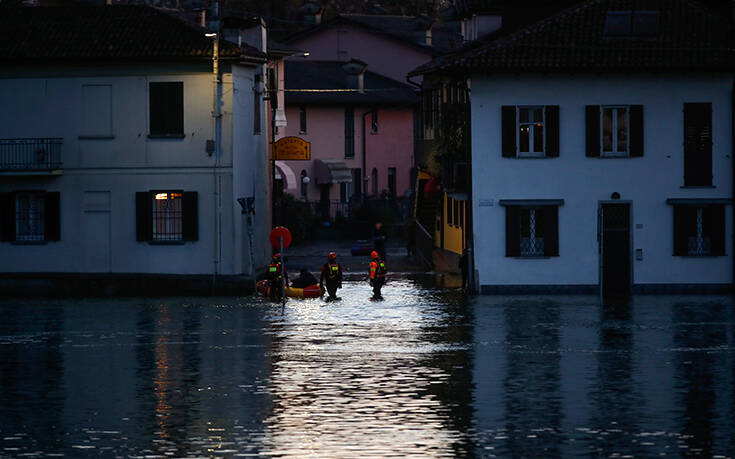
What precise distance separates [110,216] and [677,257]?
17.1 m

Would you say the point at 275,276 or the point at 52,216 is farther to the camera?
the point at 52,216

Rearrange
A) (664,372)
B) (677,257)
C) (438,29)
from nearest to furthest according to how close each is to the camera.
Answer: (664,372) < (677,257) < (438,29)

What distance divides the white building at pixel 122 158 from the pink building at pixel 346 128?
1349 inches

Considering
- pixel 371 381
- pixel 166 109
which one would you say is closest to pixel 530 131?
pixel 166 109

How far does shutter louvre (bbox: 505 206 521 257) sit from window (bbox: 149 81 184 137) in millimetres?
10282

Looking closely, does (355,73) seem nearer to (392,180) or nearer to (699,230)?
(392,180)

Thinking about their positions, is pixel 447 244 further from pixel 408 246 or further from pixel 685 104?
pixel 685 104

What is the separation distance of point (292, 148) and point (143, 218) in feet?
21.7

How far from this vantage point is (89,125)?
4525 cm

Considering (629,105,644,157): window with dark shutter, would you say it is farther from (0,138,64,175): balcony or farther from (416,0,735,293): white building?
(0,138,64,175): balcony

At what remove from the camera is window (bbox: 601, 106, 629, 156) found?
43.2 m

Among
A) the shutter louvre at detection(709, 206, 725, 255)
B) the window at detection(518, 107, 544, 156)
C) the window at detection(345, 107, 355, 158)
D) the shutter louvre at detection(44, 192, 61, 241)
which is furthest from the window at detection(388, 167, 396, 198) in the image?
the shutter louvre at detection(709, 206, 725, 255)

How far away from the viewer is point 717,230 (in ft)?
142

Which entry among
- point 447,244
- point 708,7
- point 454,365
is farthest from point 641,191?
point 454,365
